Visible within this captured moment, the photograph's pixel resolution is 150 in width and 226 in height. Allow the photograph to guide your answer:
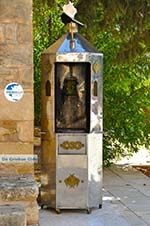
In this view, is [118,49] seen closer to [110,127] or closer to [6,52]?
[110,127]

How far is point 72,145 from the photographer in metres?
5.46

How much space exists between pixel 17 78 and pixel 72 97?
0.99 metres

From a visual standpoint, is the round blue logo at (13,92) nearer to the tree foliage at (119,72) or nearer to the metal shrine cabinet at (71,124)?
the metal shrine cabinet at (71,124)

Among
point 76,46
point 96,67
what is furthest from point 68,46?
point 96,67

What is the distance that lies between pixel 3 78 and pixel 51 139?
3.35 ft

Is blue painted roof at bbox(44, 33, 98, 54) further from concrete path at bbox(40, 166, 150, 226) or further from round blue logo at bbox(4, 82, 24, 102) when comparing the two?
concrete path at bbox(40, 166, 150, 226)

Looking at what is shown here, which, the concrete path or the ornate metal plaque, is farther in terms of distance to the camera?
the ornate metal plaque

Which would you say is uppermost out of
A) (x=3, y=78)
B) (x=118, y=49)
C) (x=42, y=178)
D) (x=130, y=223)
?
(x=118, y=49)

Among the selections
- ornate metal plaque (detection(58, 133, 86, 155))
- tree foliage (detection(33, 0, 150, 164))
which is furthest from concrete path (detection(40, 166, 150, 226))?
tree foliage (detection(33, 0, 150, 164))

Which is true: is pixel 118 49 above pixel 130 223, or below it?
above

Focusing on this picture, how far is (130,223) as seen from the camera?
17.0 ft

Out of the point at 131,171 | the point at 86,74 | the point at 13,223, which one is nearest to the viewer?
the point at 13,223

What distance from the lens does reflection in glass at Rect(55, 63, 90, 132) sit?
5510mm

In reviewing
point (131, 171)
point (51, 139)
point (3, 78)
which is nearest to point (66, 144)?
point (51, 139)
